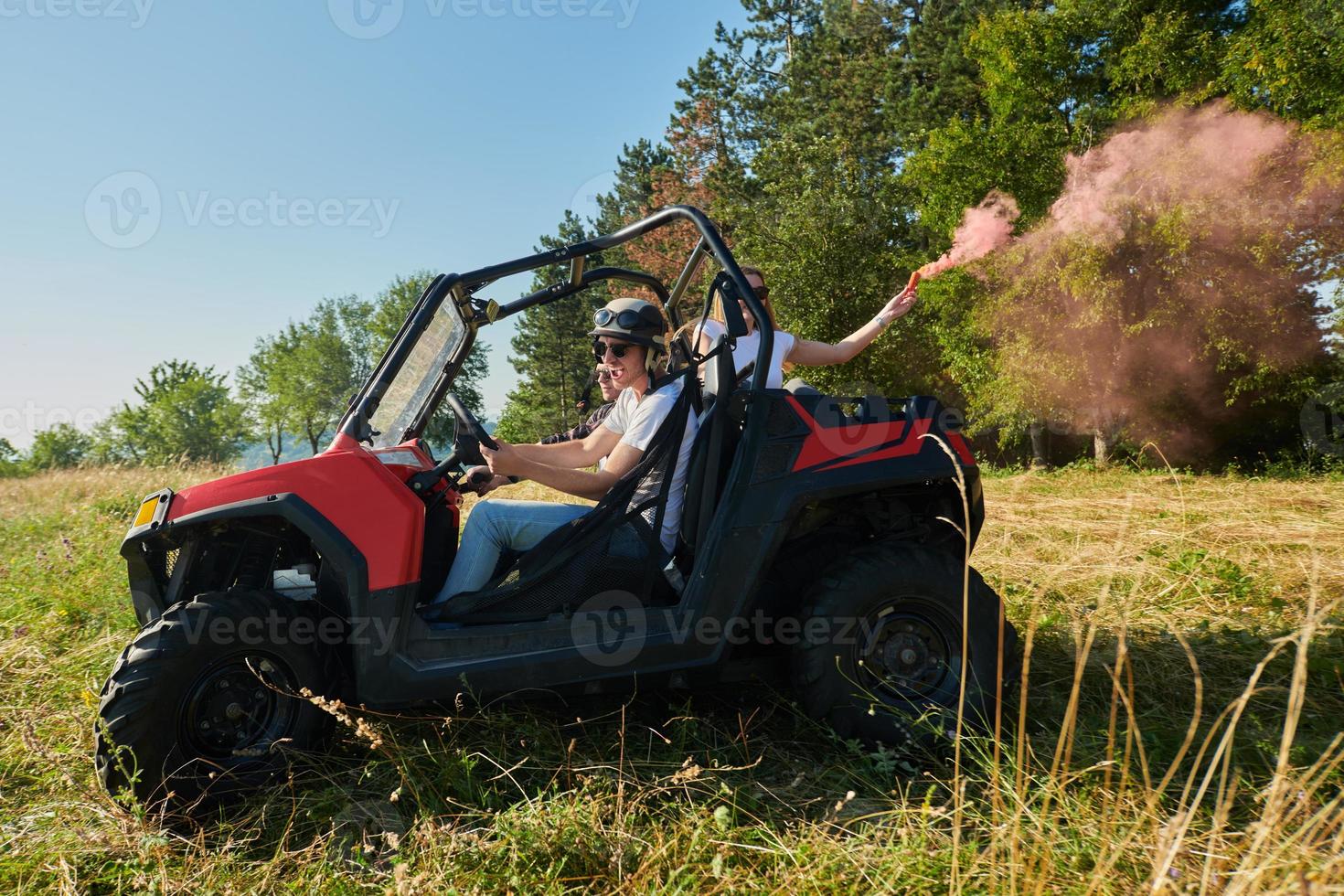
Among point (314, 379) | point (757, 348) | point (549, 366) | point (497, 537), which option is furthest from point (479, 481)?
point (314, 379)

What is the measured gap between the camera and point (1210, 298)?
43.0ft

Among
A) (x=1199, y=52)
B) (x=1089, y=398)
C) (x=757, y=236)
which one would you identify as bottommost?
(x=1089, y=398)

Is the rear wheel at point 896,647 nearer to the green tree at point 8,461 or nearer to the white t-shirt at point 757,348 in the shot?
the white t-shirt at point 757,348

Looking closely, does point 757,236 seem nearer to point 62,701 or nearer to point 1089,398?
point 1089,398

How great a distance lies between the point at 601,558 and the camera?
2.65 m

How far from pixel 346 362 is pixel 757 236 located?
43084mm

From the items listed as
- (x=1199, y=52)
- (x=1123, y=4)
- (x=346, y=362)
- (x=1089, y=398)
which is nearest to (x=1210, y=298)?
(x=1089, y=398)

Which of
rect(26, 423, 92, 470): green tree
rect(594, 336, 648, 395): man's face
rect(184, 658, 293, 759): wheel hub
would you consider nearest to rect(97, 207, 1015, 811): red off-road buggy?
rect(184, 658, 293, 759): wheel hub

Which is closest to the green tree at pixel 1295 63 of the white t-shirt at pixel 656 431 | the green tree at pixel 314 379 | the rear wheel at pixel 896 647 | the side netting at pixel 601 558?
the rear wheel at pixel 896 647

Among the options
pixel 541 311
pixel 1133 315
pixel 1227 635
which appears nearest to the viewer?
pixel 1227 635

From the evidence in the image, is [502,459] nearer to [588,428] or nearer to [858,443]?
[858,443]

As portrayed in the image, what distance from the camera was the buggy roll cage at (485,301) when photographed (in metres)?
2.61

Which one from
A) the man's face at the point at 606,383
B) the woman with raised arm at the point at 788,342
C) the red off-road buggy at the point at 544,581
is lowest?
the red off-road buggy at the point at 544,581

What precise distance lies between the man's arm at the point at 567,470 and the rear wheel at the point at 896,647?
2.62 feet
